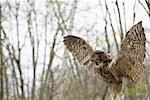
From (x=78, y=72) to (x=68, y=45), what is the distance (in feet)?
14.9

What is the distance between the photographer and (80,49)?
289 cm

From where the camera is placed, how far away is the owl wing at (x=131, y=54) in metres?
2.49

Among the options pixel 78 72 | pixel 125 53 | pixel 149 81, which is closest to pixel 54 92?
pixel 78 72

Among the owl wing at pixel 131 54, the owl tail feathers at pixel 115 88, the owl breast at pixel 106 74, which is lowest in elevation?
the owl tail feathers at pixel 115 88

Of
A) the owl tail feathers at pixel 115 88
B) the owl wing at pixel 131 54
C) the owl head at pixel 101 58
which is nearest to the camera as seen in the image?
the owl wing at pixel 131 54

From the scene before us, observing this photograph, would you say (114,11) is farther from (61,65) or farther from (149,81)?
(61,65)

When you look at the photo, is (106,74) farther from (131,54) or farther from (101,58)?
(131,54)

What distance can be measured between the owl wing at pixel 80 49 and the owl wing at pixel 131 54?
0.74 ft

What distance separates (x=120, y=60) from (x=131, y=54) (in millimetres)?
79

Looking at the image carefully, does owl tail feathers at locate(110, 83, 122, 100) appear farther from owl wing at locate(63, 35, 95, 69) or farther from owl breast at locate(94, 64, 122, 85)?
owl wing at locate(63, 35, 95, 69)

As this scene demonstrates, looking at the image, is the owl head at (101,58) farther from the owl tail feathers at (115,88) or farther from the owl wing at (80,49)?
the owl tail feathers at (115,88)

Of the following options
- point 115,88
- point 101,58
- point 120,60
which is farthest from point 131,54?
point 115,88

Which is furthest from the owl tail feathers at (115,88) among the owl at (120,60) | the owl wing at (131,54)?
the owl wing at (131,54)

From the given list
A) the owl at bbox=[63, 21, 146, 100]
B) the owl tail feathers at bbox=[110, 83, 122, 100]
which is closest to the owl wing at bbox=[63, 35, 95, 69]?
the owl at bbox=[63, 21, 146, 100]
